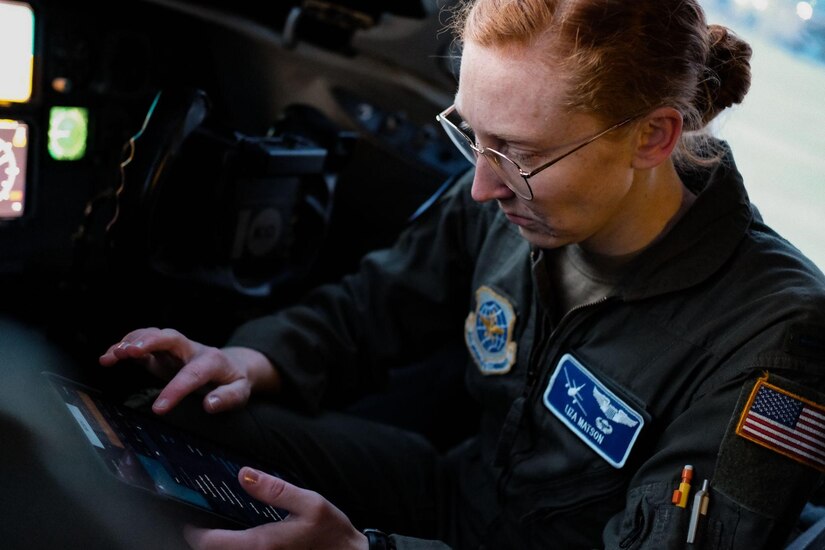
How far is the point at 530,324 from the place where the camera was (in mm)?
1388

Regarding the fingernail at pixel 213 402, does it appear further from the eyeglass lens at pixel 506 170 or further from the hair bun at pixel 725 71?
the hair bun at pixel 725 71

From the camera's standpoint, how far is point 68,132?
1906 millimetres

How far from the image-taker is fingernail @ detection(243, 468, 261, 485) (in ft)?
3.51

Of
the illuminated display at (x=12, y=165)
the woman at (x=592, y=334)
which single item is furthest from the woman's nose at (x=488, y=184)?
the illuminated display at (x=12, y=165)

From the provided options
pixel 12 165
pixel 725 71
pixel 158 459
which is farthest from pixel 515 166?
pixel 12 165

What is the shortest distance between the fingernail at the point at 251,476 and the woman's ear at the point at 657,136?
0.60 metres

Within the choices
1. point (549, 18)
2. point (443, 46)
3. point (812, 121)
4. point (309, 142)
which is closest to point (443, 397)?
point (309, 142)

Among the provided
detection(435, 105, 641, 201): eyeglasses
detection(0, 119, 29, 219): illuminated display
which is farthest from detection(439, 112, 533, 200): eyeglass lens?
detection(0, 119, 29, 219): illuminated display

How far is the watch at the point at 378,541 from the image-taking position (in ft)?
3.76

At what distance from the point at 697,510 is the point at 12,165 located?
1.27 m

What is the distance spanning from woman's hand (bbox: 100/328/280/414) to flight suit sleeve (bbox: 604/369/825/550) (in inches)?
23.5

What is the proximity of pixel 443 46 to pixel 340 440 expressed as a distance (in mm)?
922

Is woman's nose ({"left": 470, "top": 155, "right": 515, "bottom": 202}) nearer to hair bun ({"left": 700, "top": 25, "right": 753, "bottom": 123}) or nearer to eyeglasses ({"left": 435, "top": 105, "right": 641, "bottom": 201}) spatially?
eyeglasses ({"left": 435, "top": 105, "right": 641, "bottom": 201})

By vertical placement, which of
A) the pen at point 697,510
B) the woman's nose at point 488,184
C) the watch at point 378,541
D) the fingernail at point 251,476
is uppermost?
the woman's nose at point 488,184
